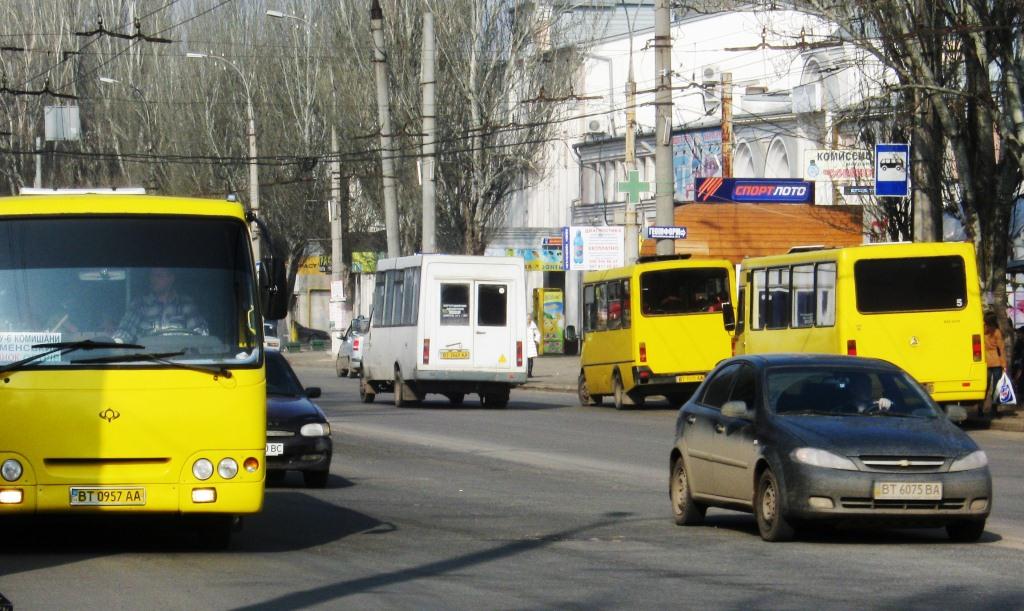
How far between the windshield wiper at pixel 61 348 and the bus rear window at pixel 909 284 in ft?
52.5

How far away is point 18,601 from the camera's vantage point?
9469 mm

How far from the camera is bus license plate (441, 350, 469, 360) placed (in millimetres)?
32906

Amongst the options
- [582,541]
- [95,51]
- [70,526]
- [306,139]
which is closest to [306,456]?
[70,526]

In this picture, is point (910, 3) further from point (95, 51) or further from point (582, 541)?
point (95, 51)

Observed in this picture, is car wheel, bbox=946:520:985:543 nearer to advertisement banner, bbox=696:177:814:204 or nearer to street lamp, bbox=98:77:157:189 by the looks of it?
advertisement banner, bbox=696:177:814:204

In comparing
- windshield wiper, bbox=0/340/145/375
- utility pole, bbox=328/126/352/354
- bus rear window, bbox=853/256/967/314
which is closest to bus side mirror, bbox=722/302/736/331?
bus rear window, bbox=853/256/967/314

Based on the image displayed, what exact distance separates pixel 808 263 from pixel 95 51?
55416 millimetres

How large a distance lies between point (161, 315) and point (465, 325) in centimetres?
2153

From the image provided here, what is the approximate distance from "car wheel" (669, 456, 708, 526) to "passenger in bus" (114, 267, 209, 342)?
4265mm

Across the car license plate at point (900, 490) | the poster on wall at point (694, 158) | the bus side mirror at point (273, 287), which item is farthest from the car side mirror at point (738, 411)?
the poster on wall at point (694, 158)

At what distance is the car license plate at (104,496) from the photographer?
1097cm

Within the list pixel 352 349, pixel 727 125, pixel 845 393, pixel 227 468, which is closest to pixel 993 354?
pixel 845 393

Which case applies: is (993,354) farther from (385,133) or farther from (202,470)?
(385,133)

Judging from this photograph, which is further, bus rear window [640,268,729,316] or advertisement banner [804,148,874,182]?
advertisement banner [804,148,874,182]
